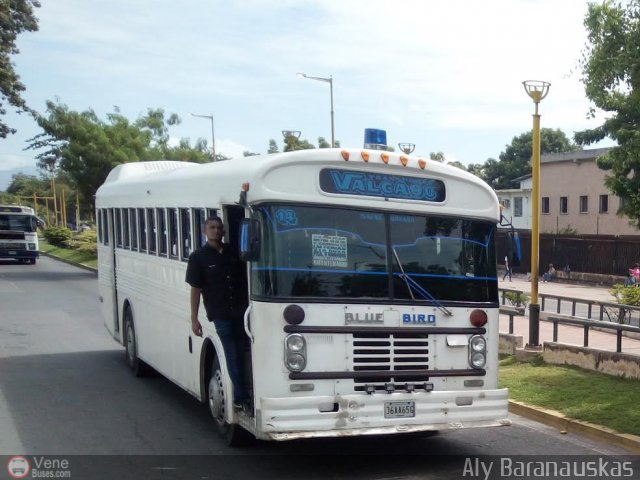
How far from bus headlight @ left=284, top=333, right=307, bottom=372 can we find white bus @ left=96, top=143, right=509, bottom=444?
0.01 meters

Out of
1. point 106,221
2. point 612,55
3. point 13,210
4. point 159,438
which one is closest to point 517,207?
point 13,210

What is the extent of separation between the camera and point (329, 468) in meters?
6.92

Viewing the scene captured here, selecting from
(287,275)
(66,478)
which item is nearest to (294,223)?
(287,275)

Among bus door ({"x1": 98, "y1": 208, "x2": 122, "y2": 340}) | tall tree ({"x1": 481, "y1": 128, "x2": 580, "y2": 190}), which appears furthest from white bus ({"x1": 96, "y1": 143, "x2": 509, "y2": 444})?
tall tree ({"x1": 481, "y1": 128, "x2": 580, "y2": 190})

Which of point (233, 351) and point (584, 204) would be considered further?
point (584, 204)

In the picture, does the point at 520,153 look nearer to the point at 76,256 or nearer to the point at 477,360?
the point at 76,256

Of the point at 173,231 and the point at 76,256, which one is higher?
the point at 173,231

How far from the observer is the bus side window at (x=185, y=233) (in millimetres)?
8562

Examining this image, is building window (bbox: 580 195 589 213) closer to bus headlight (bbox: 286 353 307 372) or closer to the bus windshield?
the bus windshield

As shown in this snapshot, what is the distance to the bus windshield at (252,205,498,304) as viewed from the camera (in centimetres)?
655

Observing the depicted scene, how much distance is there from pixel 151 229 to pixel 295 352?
4.31 meters

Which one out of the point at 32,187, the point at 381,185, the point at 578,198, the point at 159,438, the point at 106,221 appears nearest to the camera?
the point at 381,185

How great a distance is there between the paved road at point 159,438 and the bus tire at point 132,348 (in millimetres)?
211

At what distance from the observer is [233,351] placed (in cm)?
713
